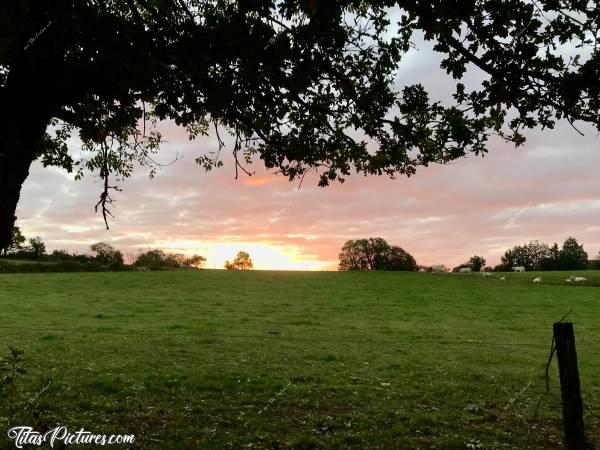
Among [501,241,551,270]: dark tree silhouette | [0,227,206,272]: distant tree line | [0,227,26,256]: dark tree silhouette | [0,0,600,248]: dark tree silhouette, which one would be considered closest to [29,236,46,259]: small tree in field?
[0,227,206,272]: distant tree line

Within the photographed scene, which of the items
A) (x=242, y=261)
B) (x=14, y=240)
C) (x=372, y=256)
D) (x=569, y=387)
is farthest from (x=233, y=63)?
(x=242, y=261)

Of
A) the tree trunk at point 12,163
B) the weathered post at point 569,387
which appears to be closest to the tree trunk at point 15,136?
the tree trunk at point 12,163

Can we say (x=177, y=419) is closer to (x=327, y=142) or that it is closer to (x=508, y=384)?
(x=327, y=142)

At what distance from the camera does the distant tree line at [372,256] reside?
119m

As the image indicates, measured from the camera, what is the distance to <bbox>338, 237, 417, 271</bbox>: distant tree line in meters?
119

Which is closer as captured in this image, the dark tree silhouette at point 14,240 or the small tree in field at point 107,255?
the dark tree silhouette at point 14,240

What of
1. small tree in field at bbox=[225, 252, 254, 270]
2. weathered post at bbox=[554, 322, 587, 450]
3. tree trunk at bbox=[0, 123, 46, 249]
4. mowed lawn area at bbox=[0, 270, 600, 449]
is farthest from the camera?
small tree in field at bbox=[225, 252, 254, 270]

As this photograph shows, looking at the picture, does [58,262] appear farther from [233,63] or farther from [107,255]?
[233,63]

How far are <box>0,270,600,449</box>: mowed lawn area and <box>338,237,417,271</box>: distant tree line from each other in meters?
75.0

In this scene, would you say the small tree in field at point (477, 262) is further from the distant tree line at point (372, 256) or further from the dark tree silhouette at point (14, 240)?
the dark tree silhouette at point (14, 240)

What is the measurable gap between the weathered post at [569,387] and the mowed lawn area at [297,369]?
0.64 metres

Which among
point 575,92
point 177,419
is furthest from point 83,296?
point 575,92

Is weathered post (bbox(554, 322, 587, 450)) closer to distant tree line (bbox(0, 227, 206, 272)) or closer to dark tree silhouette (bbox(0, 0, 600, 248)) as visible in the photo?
dark tree silhouette (bbox(0, 0, 600, 248))

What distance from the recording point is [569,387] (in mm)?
9016
